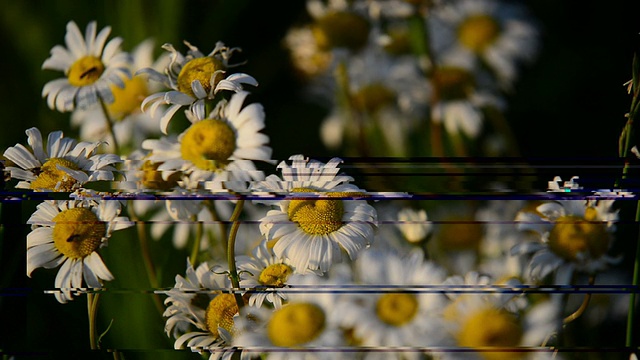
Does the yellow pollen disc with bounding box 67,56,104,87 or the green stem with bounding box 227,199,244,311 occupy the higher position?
the yellow pollen disc with bounding box 67,56,104,87

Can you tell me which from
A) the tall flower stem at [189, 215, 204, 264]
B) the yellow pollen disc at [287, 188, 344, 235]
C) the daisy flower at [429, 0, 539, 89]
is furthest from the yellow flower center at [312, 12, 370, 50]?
the tall flower stem at [189, 215, 204, 264]

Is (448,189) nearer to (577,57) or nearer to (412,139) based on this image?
(412,139)

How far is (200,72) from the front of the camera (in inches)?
33.7

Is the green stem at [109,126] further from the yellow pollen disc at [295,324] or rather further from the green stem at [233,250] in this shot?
the yellow pollen disc at [295,324]

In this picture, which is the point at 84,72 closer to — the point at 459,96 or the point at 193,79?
the point at 193,79

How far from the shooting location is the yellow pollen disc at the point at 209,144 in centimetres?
85

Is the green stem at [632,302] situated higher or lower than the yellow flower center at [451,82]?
lower

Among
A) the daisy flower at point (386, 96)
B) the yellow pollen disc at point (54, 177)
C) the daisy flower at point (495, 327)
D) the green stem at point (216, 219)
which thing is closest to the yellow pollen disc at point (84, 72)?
the yellow pollen disc at point (54, 177)

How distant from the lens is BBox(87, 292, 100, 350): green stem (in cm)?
90

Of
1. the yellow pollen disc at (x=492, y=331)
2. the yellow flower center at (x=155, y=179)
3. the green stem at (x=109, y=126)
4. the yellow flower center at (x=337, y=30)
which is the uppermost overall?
the yellow flower center at (x=337, y=30)

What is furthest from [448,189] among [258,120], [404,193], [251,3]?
[251,3]

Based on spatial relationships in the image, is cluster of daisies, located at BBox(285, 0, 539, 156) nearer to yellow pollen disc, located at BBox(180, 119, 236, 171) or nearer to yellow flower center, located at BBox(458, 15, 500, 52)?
yellow flower center, located at BBox(458, 15, 500, 52)

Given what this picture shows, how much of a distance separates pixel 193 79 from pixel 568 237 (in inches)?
24.1

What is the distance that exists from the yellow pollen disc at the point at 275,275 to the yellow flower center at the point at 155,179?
7.4 inches
